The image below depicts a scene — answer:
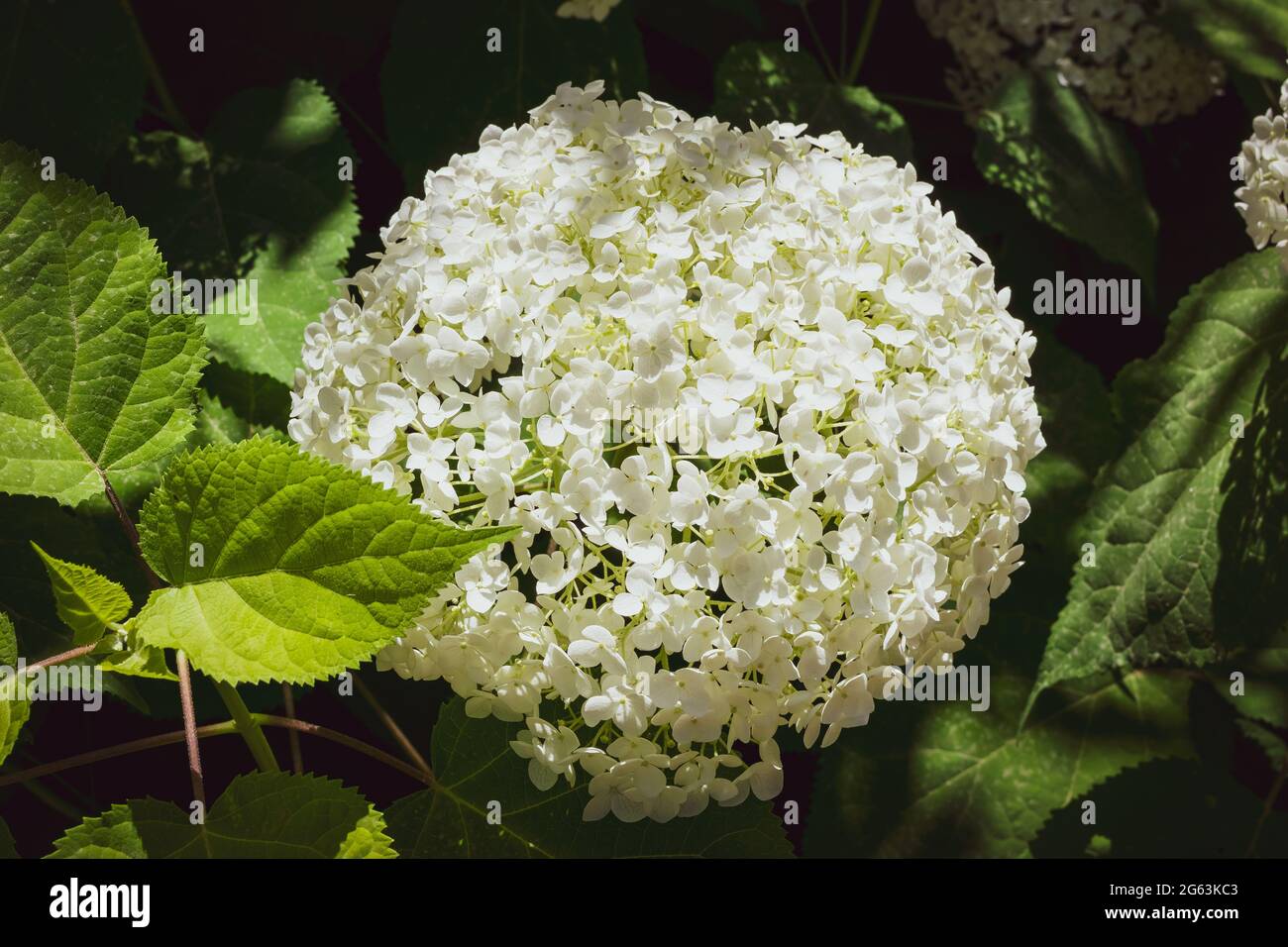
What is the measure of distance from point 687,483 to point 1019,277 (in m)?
1.75

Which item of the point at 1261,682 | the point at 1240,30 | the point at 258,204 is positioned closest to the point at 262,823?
the point at 258,204

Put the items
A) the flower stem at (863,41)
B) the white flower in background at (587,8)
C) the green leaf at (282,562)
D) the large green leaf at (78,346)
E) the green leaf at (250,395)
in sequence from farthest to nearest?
1. the flower stem at (863,41)
2. the white flower in background at (587,8)
3. the green leaf at (250,395)
4. the large green leaf at (78,346)
5. the green leaf at (282,562)

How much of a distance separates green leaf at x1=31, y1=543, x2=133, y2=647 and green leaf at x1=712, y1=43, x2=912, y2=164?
5.05 feet

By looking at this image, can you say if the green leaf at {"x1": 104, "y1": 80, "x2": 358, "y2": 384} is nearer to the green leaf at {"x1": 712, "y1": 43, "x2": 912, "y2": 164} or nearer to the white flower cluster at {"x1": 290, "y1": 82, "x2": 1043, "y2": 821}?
the white flower cluster at {"x1": 290, "y1": 82, "x2": 1043, "y2": 821}

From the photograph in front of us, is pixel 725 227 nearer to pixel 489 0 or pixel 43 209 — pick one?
pixel 43 209

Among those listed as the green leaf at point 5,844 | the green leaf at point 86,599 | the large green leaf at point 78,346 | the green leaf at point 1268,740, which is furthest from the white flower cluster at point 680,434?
the green leaf at point 1268,740

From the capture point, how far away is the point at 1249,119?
294cm

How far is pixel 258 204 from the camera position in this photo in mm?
2230

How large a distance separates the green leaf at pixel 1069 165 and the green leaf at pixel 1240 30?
32cm

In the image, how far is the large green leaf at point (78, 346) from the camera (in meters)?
1.56

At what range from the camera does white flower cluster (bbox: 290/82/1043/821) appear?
4.51ft

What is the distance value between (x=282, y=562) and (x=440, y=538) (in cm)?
23

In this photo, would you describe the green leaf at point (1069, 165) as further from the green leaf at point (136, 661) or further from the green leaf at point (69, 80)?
the green leaf at point (136, 661)
